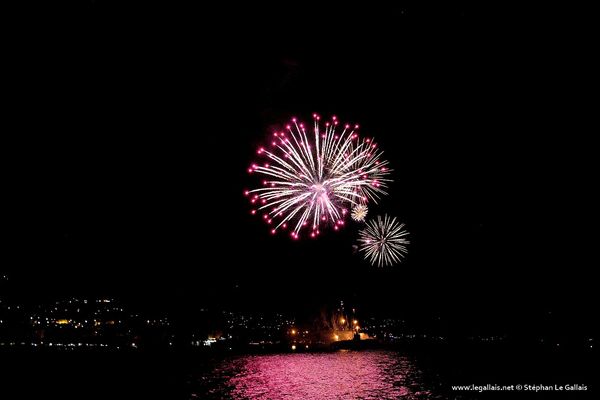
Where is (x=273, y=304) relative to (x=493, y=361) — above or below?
above

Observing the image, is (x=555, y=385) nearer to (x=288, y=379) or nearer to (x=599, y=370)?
(x=599, y=370)

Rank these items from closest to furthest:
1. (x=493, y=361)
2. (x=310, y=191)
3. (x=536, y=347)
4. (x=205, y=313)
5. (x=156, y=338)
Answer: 1. (x=310, y=191)
2. (x=493, y=361)
3. (x=536, y=347)
4. (x=156, y=338)
5. (x=205, y=313)

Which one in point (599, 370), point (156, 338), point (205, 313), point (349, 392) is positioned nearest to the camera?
point (349, 392)

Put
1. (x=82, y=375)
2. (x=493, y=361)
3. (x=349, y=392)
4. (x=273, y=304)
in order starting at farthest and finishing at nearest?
(x=273, y=304), (x=82, y=375), (x=493, y=361), (x=349, y=392)

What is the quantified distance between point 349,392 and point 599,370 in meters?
15.1

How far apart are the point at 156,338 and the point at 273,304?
24.8 metres

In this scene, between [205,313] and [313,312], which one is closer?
[313,312]

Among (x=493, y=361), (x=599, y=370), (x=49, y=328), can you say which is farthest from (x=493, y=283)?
(x=49, y=328)

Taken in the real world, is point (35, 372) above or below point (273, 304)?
below

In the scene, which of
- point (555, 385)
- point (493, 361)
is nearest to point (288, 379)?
point (555, 385)

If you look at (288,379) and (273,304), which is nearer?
(288,379)

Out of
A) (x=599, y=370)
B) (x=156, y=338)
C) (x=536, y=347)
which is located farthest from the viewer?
(x=156, y=338)

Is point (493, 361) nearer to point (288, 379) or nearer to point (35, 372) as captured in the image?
point (288, 379)

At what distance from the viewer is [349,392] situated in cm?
1947
